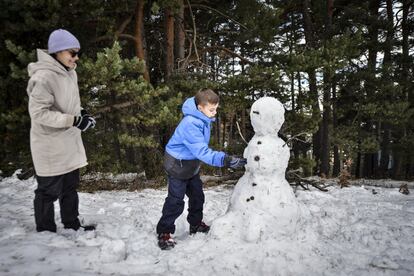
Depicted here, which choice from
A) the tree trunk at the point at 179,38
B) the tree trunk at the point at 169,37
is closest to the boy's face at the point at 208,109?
the tree trunk at the point at 169,37

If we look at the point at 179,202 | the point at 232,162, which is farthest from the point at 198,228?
the point at 232,162

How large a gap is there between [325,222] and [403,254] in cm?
82

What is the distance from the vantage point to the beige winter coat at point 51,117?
2961 millimetres

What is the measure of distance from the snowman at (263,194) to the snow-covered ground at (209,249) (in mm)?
103

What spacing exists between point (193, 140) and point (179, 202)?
2.23ft

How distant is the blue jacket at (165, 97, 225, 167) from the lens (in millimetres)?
3119

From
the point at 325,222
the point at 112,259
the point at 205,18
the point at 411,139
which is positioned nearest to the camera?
the point at 112,259

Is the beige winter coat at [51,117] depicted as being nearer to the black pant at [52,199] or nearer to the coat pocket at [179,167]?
the black pant at [52,199]

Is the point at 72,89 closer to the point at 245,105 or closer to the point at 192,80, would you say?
the point at 192,80

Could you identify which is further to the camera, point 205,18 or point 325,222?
point 205,18

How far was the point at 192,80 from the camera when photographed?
6578mm

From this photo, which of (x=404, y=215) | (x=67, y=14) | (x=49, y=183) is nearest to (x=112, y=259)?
(x=49, y=183)

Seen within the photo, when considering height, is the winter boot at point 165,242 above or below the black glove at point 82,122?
→ below

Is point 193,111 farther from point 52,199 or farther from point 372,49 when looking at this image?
point 372,49
